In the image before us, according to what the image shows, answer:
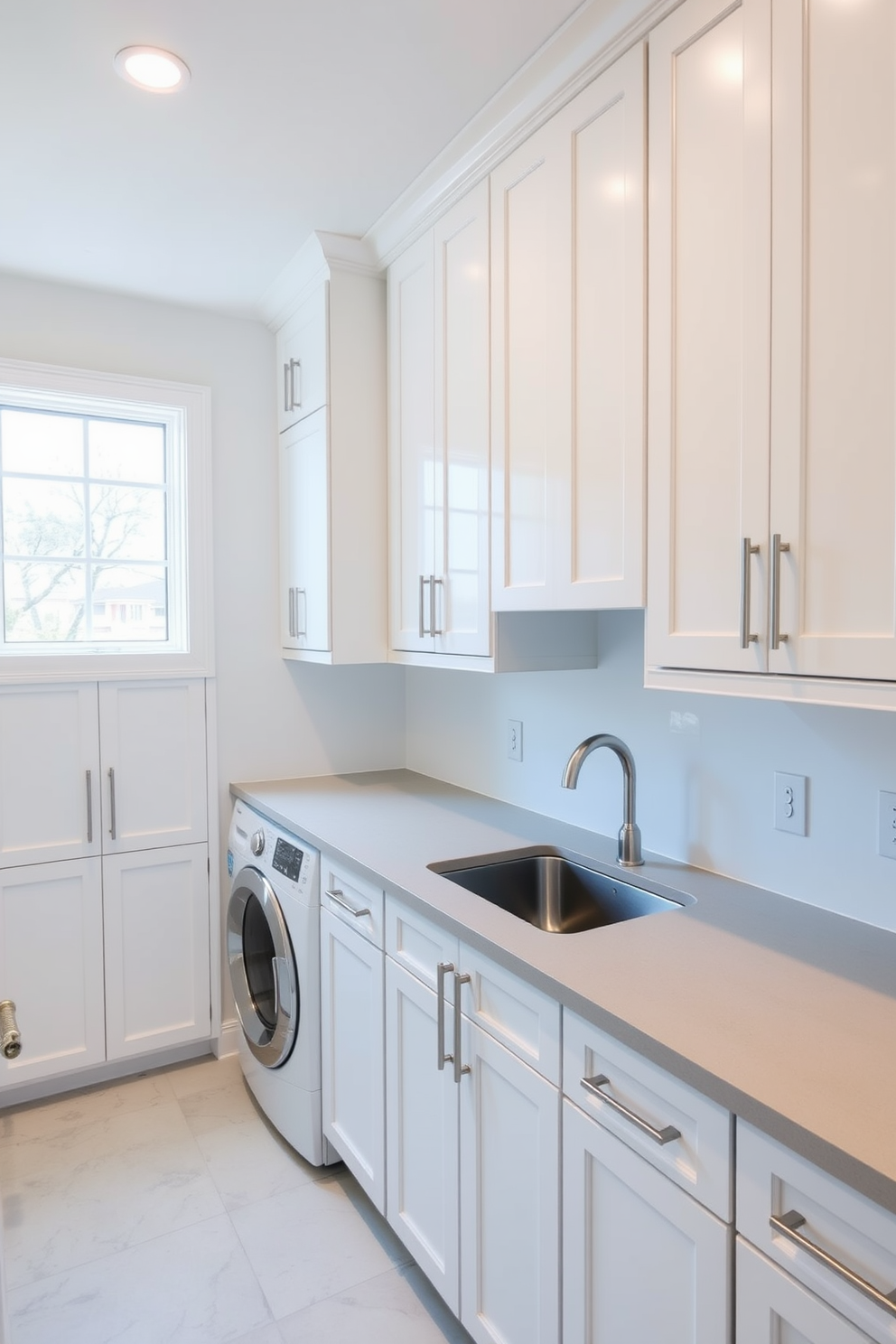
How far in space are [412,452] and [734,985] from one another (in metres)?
1.65

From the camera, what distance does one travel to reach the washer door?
7.43ft

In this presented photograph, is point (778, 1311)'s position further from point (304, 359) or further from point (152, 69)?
point (304, 359)

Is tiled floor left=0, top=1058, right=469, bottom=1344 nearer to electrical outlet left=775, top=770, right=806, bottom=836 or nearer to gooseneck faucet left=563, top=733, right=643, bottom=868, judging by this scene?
gooseneck faucet left=563, top=733, right=643, bottom=868

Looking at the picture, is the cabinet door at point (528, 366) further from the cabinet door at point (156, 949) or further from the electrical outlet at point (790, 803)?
the cabinet door at point (156, 949)

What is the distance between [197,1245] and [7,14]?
2.58 meters

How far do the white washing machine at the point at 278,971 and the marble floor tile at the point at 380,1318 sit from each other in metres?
0.42

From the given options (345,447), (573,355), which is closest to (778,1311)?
(573,355)

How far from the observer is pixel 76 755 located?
262 cm

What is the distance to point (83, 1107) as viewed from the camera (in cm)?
258

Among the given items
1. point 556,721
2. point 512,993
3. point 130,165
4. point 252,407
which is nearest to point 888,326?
point 512,993

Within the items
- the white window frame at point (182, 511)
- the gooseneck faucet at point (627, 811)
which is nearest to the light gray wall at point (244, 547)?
the white window frame at point (182, 511)

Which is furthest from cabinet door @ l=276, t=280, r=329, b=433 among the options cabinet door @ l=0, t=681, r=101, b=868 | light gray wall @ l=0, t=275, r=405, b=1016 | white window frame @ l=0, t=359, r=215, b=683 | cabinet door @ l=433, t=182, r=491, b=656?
cabinet door @ l=0, t=681, r=101, b=868

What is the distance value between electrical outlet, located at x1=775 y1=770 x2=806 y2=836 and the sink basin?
38 cm

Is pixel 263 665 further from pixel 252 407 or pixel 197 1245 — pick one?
pixel 197 1245
